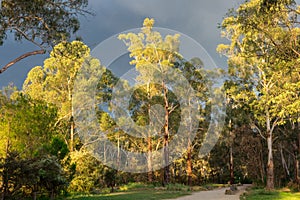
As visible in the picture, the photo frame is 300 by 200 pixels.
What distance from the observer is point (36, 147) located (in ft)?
43.3

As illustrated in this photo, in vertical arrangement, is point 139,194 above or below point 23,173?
below

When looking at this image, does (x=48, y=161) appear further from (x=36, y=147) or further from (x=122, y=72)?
(x=122, y=72)

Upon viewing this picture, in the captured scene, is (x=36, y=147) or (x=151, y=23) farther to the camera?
(x=151, y=23)

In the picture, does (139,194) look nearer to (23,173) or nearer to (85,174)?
(85,174)

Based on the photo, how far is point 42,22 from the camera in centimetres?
1171

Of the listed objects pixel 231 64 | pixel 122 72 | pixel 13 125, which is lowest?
pixel 13 125

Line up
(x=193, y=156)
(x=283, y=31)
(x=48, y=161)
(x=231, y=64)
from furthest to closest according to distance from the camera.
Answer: (x=193, y=156) < (x=231, y=64) < (x=283, y=31) < (x=48, y=161)

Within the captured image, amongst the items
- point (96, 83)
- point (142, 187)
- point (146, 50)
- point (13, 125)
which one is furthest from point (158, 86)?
point (13, 125)

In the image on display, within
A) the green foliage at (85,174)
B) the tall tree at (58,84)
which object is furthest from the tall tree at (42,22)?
the tall tree at (58,84)

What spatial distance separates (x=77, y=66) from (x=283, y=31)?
57.2 feet

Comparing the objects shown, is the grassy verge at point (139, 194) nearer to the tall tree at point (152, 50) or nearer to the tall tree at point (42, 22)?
the tall tree at point (152, 50)

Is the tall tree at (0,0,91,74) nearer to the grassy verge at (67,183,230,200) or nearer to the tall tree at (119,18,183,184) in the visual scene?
the grassy verge at (67,183,230,200)

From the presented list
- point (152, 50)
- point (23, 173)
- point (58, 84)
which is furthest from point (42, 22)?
point (152, 50)

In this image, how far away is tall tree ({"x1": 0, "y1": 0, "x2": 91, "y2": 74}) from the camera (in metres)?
11.2
